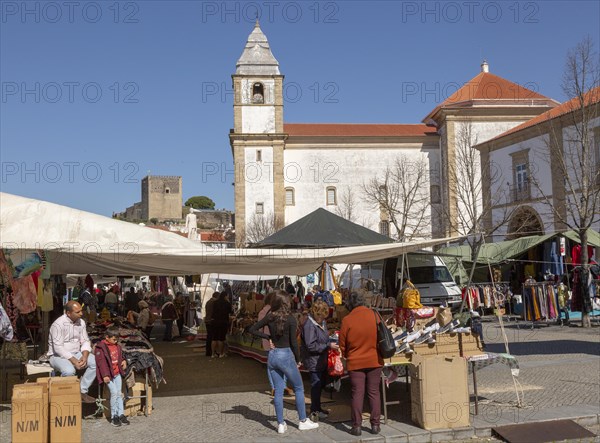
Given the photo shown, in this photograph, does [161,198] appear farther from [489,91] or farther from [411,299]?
[411,299]

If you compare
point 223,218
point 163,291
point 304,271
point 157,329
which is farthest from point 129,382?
point 223,218

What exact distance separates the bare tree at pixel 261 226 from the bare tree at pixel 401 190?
28.4 ft

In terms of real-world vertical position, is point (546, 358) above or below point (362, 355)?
below

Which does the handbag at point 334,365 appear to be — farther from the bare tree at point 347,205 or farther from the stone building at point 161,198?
the stone building at point 161,198

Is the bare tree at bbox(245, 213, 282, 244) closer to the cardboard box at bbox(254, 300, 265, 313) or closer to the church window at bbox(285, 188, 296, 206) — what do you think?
the church window at bbox(285, 188, 296, 206)

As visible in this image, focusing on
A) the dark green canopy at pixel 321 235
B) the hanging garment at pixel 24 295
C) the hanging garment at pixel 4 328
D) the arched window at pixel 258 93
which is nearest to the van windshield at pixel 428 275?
the dark green canopy at pixel 321 235

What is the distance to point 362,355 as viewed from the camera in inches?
283

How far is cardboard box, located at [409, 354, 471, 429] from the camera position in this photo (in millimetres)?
7445

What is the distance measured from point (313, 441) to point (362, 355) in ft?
3.56

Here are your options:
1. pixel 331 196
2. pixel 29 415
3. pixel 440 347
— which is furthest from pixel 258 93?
pixel 29 415

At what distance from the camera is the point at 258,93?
5619cm

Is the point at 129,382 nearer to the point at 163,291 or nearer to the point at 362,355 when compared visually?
the point at 362,355

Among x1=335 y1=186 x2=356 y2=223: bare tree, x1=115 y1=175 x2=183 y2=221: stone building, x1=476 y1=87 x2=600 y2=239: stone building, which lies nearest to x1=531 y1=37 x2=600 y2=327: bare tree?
x1=476 y1=87 x2=600 y2=239: stone building

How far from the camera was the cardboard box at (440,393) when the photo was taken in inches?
293
